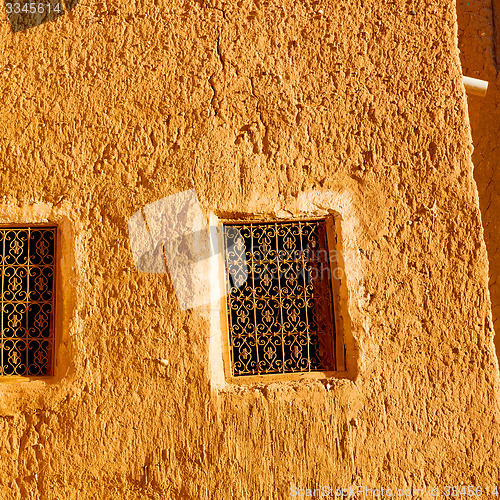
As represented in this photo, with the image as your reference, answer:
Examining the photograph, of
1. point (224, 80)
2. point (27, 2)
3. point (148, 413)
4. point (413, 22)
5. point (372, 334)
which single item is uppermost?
point (27, 2)

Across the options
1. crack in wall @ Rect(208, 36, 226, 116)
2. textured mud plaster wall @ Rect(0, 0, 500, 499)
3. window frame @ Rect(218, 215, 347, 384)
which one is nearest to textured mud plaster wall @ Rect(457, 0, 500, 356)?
textured mud plaster wall @ Rect(0, 0, 500, 499)

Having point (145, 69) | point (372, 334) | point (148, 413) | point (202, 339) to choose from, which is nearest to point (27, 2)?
point (145, 69)

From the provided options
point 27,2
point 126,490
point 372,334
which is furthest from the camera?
point 27,2

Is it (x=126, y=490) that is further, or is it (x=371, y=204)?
(x=371, y=204)

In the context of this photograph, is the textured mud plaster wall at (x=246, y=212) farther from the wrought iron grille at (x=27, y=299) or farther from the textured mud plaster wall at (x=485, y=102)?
the textured mud plaster wall at (x=485, y=102)

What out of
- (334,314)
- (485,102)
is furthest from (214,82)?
(485,102)

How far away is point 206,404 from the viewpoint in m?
2.17

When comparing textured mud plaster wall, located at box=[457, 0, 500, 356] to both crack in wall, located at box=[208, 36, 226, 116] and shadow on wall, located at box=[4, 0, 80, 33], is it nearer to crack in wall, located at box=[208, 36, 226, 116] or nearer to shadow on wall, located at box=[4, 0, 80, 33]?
crack in wall, located at box=[208, 36, 226, 116]

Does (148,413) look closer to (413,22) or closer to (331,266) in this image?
(331,266)

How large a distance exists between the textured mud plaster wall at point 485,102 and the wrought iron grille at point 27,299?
3.59 m

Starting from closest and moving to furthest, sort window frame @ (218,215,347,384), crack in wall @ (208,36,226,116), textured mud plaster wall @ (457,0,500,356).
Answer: window frame @ (218,215,347,384), crack in wall @ (208,36,226,116), textured mud plaster wall @ (457,0,500,356)

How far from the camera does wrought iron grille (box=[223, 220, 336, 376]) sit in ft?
7.63

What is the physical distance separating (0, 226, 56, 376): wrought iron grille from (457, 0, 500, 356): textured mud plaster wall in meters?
3.59

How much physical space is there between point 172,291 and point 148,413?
1.93ft
